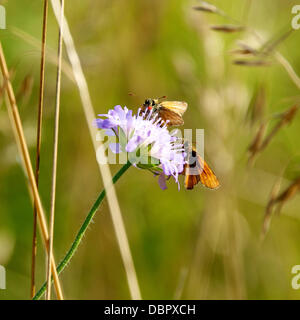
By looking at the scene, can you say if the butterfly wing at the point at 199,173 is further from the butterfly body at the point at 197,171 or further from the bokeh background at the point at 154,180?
the bokeh background at the point at 154,180

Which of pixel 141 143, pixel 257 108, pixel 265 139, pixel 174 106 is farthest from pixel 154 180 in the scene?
pixel 141 143

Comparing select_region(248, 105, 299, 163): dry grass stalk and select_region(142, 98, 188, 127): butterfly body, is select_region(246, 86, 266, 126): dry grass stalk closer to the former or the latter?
select_region(248, 105, 299, 163): dry grass stalk

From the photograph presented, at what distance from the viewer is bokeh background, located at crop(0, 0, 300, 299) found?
3.20m

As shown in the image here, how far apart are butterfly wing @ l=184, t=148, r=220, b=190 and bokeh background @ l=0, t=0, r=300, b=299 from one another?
1.23 meters

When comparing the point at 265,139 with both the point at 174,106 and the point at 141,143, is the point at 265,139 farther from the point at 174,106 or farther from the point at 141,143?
the point at 141,143

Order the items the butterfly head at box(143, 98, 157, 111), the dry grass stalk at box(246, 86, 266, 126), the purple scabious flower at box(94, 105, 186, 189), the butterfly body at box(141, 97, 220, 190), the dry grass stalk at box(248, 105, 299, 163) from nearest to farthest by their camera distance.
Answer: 1. the purple scabious flower at box(94, 105, 186, 189)
2. the butterfly body at box(141, 97, 220, 190)
3. the butterfly head at box(143, 98, 157, 111)
4. the dry grass stalk at box(248, 105, 299, 163)
5. the dry grass stalk at box(246, 86, 266, 126)

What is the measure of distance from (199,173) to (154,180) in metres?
1.86

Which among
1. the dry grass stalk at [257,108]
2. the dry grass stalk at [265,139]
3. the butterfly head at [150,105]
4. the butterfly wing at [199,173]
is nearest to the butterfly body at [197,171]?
the butterfly wing at [199,173]

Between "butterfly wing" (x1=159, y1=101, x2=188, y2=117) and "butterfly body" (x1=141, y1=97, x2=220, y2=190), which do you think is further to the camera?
"butterfly wing" (x1=159, y1=101, x2=188, y2=117)

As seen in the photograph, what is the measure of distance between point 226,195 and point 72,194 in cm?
107

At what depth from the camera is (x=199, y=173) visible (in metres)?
1.88

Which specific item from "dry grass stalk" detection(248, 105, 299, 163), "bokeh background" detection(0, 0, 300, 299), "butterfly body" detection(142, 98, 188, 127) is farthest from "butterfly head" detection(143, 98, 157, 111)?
"bokeh background" detection(0, 0, 300, 299)

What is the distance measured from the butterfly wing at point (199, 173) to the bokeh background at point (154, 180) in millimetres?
1232

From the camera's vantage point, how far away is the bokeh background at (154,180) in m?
3.20
